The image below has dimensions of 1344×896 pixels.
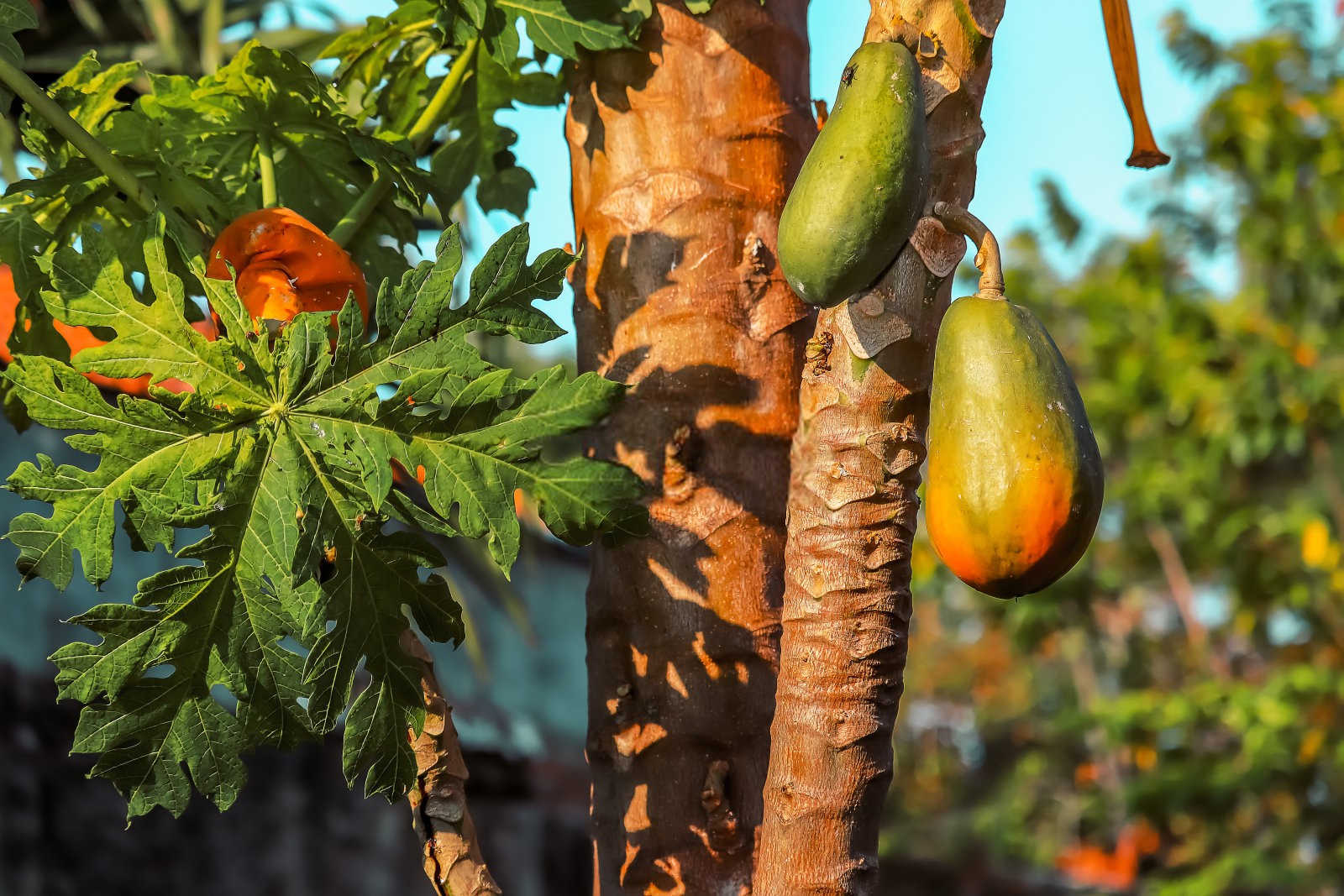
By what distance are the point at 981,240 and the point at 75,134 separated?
77 cm

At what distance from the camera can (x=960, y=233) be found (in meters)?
0.97

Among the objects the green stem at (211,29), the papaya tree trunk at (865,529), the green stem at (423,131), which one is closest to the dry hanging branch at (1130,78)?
the papaya tree trunk at (865,529)

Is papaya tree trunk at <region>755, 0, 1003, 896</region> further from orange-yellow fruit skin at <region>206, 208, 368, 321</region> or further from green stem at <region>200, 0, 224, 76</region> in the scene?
green stem at <region>200, 0, 224, 76</region>

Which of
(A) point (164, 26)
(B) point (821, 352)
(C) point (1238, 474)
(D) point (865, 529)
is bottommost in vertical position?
(C) point (1238, 474)

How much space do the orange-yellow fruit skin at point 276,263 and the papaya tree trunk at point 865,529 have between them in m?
0.45

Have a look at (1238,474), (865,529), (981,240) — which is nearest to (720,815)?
(865,529)

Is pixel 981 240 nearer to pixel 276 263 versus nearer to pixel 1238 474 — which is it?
pixel 276 263

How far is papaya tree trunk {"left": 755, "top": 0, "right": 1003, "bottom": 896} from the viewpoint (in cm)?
97

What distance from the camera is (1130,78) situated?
1116 millimetres

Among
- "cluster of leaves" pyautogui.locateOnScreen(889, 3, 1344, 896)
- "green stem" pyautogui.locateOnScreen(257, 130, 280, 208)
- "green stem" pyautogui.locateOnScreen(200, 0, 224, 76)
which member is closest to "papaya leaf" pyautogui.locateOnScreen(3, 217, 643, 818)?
"green stem" pyautogui.locateOnScreen(257, 130, 280, 208)

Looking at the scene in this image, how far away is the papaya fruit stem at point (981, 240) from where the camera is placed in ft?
3.12

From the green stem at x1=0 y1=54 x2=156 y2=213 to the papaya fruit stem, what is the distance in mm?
681

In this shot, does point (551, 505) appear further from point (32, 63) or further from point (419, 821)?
point (32, 63)

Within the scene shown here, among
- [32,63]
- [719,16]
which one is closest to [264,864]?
[32,63]
